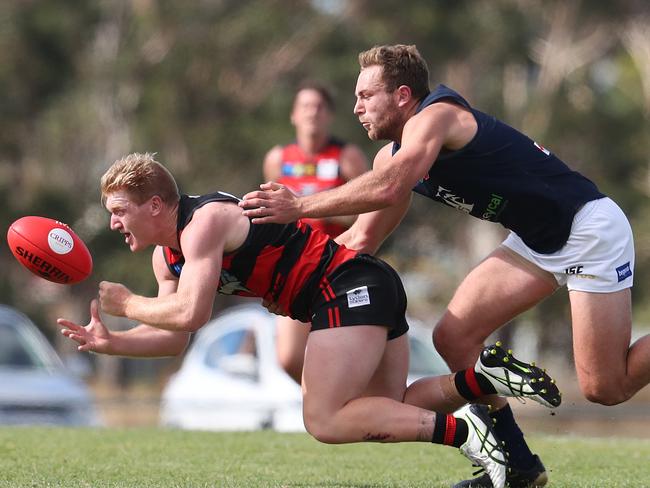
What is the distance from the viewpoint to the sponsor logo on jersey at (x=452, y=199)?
6277mm

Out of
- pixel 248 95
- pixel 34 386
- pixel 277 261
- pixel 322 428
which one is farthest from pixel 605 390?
pixel 248 95

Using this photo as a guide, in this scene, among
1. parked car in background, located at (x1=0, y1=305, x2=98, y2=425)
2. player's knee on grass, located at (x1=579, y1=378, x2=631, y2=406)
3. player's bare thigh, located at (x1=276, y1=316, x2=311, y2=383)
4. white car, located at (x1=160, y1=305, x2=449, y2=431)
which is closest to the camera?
player's knee on grass, located at (x1=579, y1=378, x2=631, y2=406)

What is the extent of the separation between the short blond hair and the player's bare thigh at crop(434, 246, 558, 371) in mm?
1599

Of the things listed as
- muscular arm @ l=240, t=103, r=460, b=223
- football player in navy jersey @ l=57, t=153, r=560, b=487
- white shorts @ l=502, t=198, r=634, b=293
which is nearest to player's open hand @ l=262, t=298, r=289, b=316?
football player in navy jersey @ l=57, t=153, r=560, b=487

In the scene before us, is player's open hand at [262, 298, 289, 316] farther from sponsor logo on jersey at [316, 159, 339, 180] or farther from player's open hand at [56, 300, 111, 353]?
sponsor logo on jersey at [316, 159, 339, 180]

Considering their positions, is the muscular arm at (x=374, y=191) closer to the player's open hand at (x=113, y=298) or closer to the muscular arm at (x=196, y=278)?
the muscular arm at (x=196, y=278)

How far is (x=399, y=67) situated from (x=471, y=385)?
5.33ft

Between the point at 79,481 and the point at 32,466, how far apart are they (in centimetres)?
70

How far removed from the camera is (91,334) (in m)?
6.09

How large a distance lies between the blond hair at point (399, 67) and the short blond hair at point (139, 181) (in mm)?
1144

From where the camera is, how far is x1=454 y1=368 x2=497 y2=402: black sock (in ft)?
20.7

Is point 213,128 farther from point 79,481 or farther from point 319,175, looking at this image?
point 79,481

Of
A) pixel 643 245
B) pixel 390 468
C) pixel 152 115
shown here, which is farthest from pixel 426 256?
pixel 390 468

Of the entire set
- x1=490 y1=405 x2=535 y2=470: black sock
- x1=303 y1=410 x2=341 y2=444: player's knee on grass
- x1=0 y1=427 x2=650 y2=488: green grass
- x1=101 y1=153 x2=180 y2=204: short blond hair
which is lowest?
x1=0 y1=427 x2=650 y2=488: green grass
